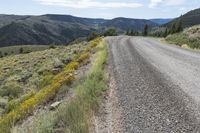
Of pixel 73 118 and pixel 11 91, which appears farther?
pixel 11 91

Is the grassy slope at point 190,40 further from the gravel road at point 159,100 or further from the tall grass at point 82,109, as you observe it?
the tall grass at point 82,109

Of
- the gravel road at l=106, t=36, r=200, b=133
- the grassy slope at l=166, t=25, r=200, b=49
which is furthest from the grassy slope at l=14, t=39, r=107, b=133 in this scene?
the grassy slope at l=166, t=25, r=200, b=49

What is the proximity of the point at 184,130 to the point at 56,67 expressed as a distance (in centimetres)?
1761

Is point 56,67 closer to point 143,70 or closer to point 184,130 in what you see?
point 143,70

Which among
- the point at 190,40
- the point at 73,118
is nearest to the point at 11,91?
the point at 73,118

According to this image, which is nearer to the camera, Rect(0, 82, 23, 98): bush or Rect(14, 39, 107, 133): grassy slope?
Rect(14, 39, 107, 133): grassy slope

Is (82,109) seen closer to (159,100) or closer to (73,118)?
(73,118)

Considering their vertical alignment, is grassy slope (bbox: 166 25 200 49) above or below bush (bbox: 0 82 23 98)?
above

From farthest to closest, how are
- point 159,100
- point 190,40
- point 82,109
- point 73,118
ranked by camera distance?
point 190,40, point 159,100, point 82,109, point 73,118

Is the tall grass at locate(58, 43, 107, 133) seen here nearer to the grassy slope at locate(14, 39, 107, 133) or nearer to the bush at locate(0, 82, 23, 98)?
the grassy slope at locate(14, 39, 107, 133)

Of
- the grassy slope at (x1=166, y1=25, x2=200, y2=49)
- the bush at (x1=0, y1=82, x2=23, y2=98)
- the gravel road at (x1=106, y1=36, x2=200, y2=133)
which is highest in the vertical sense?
the gravel road at (x1=106, y1=36, x2=200, y2=133)

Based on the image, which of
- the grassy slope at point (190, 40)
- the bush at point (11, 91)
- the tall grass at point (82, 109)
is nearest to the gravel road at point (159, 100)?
the tall grass at point (82, 109)

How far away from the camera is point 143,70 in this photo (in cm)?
1574

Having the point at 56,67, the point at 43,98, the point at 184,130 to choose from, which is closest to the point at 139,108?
the point at 184,130
